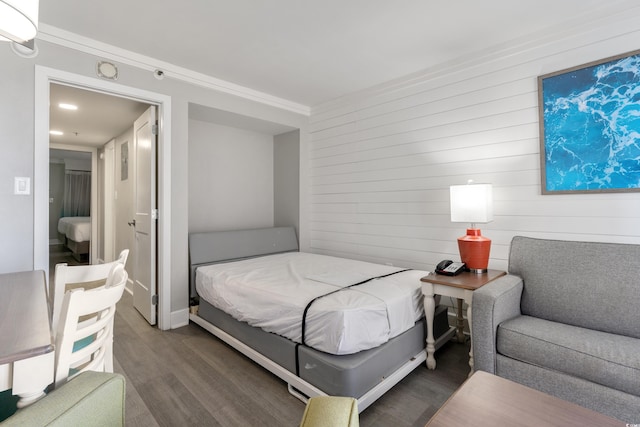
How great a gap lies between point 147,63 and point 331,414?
333 centimetres

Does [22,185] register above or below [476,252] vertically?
above

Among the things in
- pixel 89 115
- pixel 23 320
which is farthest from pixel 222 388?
pixel 89 115

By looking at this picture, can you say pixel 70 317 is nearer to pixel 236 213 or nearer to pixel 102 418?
pixel 102 418

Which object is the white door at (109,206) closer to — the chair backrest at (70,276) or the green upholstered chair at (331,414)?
the chair backrest at (70,276)

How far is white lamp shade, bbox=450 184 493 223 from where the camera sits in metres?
2.30

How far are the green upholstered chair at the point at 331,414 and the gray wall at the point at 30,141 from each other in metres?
2.71

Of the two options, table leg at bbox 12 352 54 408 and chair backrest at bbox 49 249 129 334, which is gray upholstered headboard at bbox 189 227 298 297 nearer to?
chair backrest at bbox 49 249 129 334

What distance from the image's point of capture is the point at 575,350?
1.60m

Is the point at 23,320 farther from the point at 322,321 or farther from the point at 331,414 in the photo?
the point at 322,321

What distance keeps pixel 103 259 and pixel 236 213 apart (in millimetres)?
3243

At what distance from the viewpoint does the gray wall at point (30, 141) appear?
2.14 m

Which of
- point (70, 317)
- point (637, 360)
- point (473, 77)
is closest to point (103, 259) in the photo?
point (70, 317)

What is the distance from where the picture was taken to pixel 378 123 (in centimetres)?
351

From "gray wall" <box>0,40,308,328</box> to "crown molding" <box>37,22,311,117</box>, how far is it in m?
0.04
